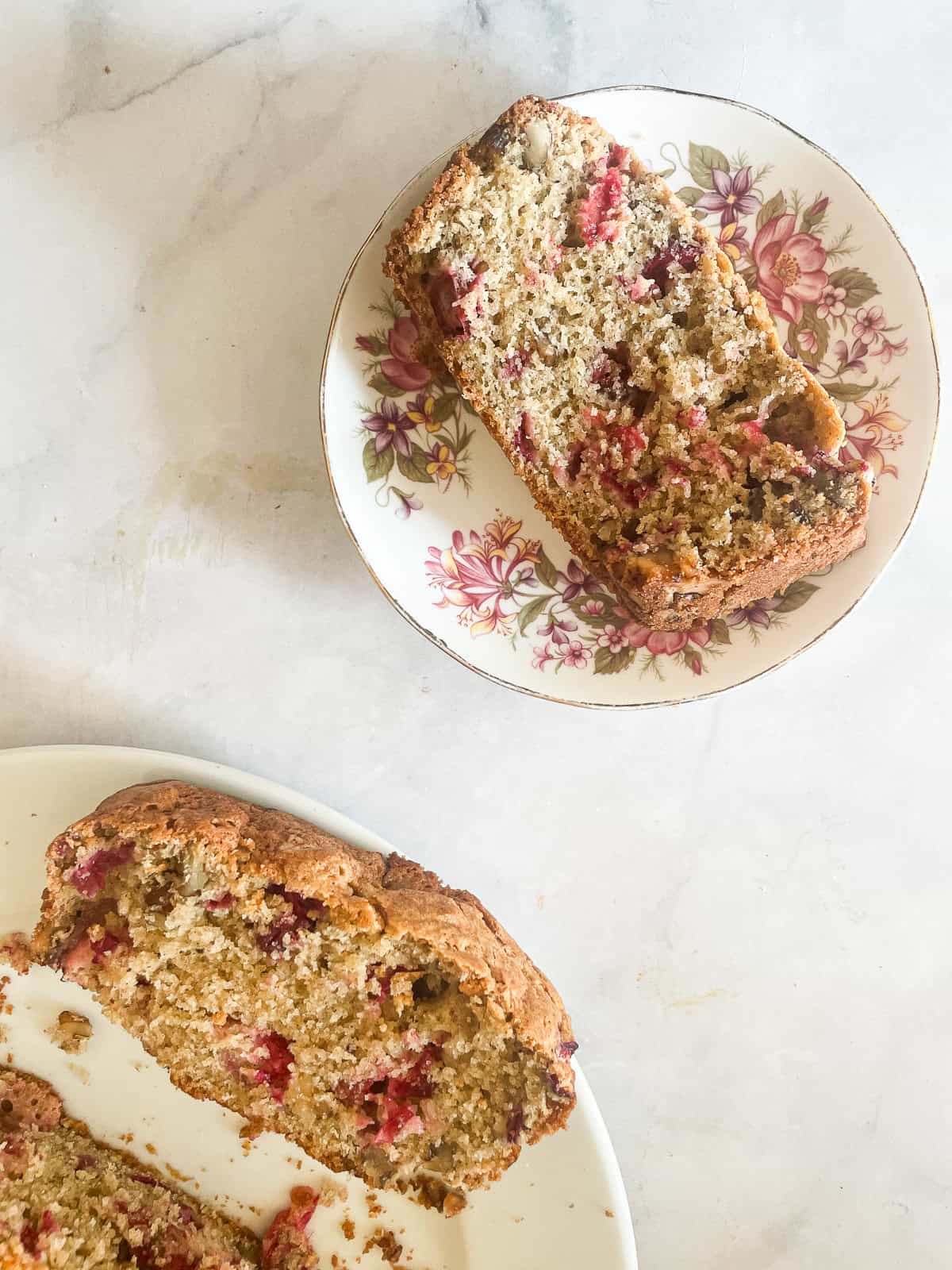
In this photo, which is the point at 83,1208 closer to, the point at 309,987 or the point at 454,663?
the point at 309,987

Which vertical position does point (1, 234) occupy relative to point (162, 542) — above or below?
above

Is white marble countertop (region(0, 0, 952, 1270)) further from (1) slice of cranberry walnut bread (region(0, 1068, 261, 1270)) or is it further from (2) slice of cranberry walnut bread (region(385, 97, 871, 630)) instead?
(1) slice of cranberry walnut bread (region(0, 1068, 261, 1270))

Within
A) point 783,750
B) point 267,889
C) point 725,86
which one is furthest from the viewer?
point 783,750

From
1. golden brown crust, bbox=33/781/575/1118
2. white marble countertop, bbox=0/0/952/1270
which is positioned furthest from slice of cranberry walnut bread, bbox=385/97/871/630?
golden brown crust, bbox=33/781/575/1118

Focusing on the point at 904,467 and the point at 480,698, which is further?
the point at 480,698

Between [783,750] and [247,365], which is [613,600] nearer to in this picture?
[783,750]

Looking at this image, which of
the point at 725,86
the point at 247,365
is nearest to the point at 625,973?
the point at 247,365

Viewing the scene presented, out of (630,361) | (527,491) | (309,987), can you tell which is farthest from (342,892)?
(630,361)
